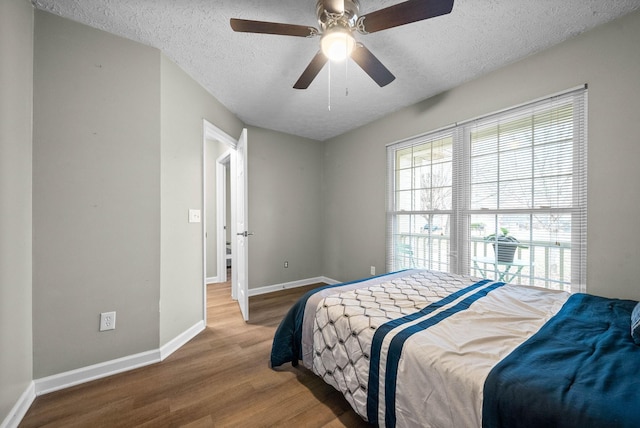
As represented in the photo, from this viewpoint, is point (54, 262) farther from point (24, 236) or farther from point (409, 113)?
point (409, 113)

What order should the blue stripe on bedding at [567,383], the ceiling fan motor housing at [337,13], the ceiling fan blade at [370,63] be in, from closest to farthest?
the blue stripe on bedding at [567,383] → the ceiling fan motor housing at [337,13] → the ceiling fan blade at [370,63]

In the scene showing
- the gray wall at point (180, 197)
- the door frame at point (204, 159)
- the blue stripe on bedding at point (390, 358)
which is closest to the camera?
the blue stripe on bedding at point (390, 358)

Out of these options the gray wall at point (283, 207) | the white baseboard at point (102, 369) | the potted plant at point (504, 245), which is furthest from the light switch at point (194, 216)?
the potted plant at point (504, 245)

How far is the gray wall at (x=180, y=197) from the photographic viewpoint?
2079mm

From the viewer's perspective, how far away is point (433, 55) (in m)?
2.10

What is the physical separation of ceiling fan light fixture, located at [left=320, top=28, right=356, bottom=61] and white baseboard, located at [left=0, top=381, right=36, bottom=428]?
275cm

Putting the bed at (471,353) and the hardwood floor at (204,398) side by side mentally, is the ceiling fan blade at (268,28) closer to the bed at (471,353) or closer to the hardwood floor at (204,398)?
the bed at (471,353)

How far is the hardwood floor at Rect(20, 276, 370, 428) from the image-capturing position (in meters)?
1.42

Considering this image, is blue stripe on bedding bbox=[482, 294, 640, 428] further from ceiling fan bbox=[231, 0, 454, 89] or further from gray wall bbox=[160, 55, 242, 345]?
gray wall bbox=[160, 55, 242, 345]

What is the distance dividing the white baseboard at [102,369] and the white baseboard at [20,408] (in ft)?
0.17

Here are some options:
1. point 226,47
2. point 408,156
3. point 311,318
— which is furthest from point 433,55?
point 311,318

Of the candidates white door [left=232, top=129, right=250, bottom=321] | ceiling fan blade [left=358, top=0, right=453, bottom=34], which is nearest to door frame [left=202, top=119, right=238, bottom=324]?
white door [left=232, top=129, right=250, bottom=321]

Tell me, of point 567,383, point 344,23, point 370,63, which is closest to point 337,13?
point 344,23

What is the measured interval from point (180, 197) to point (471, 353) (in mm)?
2403
